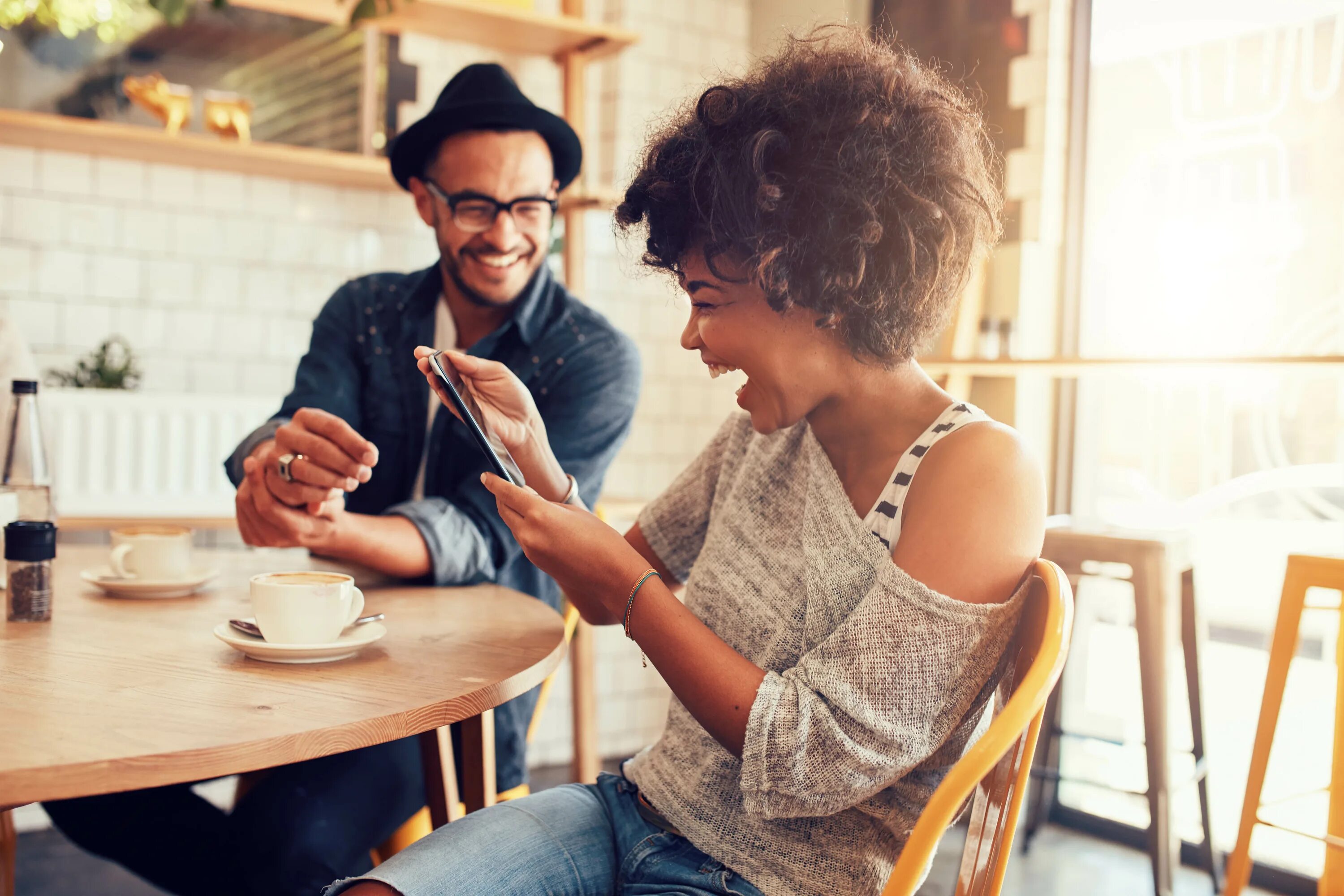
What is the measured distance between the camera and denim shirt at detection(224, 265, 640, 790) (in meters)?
1.98

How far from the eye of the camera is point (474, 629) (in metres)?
1.35

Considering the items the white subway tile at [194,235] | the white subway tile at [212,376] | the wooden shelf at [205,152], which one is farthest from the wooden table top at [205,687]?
the white subway tile at [194,235]

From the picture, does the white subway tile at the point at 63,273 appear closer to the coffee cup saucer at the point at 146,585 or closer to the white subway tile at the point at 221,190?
the white subway tile at the point at 221,190

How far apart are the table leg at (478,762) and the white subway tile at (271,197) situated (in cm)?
218

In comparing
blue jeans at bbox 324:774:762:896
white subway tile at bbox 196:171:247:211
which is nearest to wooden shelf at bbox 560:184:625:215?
white subway tile at bbox 196:171:247:211

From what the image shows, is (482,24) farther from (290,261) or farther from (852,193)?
(852,193)

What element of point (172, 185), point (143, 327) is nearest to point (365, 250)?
point (172, 185)

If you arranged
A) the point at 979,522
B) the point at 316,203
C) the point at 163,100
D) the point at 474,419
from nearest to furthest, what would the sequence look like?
the point at 979,522 < the point at 474,419 < the point at 163,100 < the point at 316,203

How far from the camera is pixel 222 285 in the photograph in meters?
3.13

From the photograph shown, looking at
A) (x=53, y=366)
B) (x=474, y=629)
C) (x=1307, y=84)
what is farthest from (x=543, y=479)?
(x=1307, y=84)

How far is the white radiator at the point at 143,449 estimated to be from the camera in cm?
272

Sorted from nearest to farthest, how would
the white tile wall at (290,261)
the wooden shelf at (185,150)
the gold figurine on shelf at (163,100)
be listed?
the wooden shelf at (185,150) < the gold figurine on shelf at (163,100) < the white tile wall at (290,261)

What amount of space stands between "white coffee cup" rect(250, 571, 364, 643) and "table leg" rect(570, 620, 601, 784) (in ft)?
6.40

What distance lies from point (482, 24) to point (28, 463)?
6.51 ft
